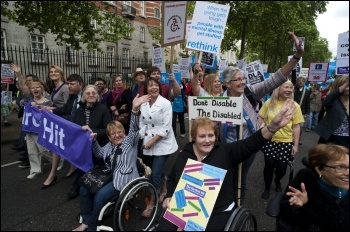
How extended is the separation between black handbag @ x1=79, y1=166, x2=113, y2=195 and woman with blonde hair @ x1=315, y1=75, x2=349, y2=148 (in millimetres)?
2385

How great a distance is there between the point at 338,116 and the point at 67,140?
305 cm

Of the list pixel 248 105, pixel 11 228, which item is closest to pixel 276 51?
pixel 248 105

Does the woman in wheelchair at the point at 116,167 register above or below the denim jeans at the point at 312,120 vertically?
above

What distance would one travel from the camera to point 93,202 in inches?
110

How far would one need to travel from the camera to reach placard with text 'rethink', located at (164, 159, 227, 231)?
199cm

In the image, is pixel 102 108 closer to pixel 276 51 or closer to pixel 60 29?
pixel 60 29

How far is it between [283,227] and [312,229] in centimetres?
19

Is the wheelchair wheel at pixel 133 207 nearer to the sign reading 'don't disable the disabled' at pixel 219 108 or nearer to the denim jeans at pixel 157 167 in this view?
the denim jeans at pixel 157 167

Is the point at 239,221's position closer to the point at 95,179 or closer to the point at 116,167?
the point at 116,167

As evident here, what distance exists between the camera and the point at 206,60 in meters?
4.72

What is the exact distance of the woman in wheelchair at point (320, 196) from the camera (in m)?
1.79

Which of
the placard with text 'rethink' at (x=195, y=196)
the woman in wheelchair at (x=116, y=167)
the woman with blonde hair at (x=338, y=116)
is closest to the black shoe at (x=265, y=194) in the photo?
the woman with blonde hair at (x=338, y=116)

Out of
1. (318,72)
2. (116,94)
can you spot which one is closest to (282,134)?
(116,94)

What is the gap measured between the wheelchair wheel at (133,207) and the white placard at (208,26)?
2.22 meters
